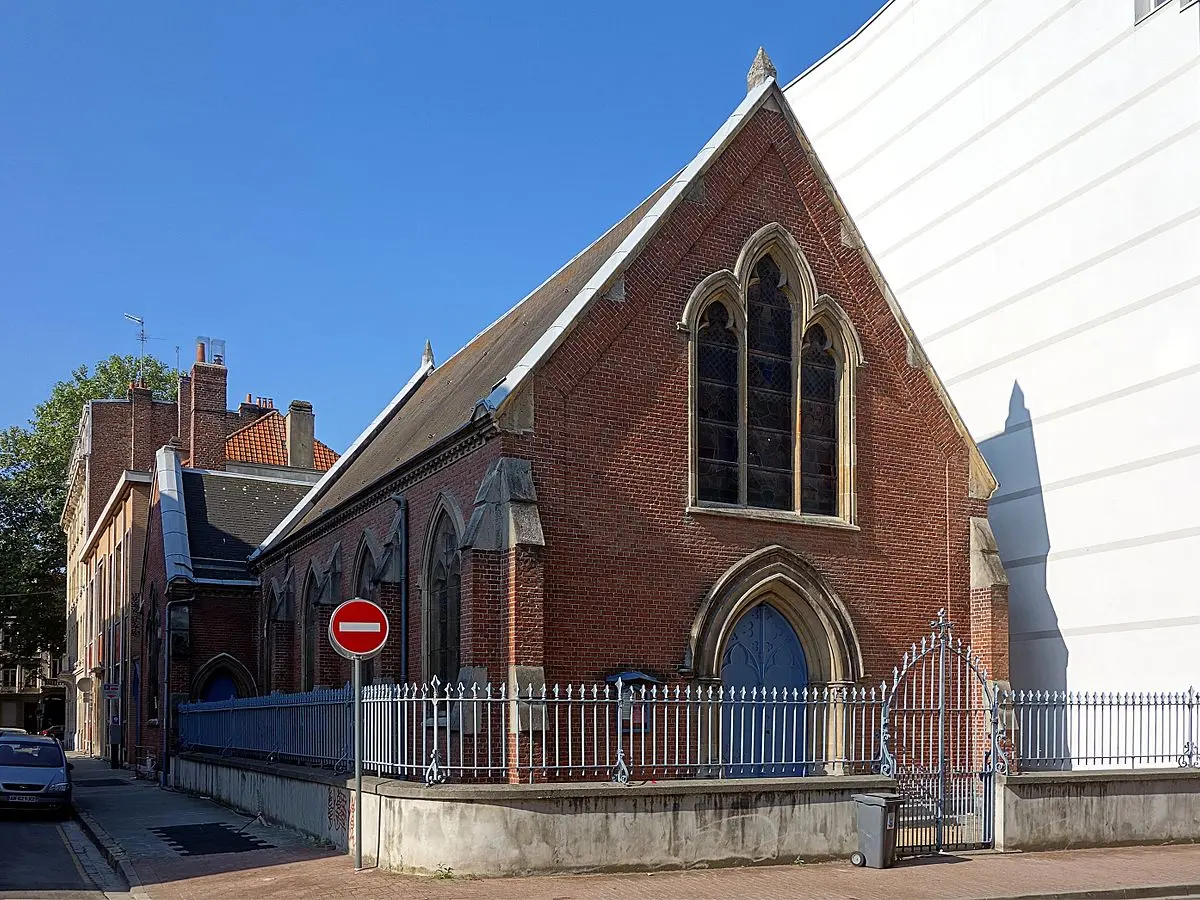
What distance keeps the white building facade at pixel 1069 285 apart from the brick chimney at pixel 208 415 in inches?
1050

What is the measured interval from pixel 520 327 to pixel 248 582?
1324 centimetres

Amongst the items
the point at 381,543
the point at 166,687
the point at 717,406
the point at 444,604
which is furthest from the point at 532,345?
the point at 166,687

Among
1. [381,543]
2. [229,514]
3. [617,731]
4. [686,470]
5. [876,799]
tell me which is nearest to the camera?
[876,799]

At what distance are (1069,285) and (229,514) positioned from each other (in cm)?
2314

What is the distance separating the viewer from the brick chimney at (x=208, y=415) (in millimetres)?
46000

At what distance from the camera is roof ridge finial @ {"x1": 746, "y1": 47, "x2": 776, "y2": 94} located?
20266mm

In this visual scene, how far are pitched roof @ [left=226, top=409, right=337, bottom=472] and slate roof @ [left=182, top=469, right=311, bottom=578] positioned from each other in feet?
24.7

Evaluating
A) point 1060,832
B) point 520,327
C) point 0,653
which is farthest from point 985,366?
point 0,653

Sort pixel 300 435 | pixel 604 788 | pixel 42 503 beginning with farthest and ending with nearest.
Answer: pixel 42 503 < pixel 300 435 < pixel 604 788

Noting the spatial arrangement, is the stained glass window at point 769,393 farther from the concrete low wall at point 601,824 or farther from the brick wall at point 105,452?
the brick wall at point 105,452

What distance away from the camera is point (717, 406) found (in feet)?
63.5

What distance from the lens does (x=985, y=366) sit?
2573 cm

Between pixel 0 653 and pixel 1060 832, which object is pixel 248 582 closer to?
pixel 1060 832

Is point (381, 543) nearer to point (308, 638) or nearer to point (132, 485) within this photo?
point (308, 638)
